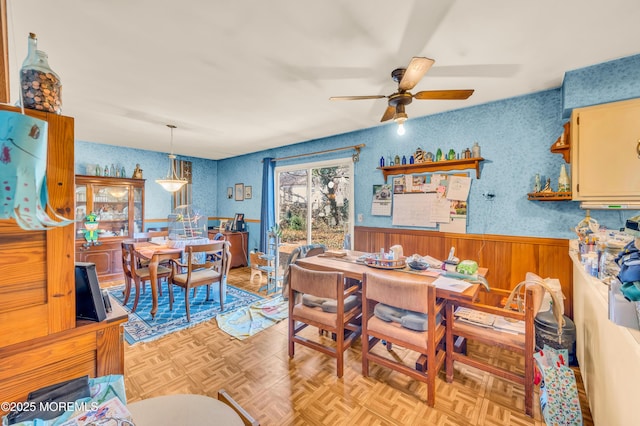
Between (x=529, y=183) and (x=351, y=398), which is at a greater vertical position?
(x=529, y=183)

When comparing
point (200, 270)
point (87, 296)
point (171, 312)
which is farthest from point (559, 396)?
point (171, 312)

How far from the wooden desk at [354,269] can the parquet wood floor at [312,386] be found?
0.76 metres

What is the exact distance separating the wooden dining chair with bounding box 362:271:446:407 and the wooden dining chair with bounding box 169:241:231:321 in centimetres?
203

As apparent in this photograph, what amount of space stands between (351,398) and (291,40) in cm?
250

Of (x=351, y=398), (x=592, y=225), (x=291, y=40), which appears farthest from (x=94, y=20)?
(x=592, y=225)

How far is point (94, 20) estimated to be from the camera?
161cm

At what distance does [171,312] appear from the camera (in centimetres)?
329

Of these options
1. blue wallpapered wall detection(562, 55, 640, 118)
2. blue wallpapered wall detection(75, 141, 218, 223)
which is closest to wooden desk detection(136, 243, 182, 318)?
blue wallpapered wall detection(75, 141, 218, 223)

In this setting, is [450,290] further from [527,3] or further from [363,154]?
[363,154]

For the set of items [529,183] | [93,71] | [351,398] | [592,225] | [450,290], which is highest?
[93,71]

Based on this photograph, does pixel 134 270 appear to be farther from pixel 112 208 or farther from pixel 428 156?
pixel 428 156

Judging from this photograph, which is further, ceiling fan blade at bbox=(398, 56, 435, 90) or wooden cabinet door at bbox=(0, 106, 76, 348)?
ceiling fan blade at bbox=(398, 56, 435, 90)

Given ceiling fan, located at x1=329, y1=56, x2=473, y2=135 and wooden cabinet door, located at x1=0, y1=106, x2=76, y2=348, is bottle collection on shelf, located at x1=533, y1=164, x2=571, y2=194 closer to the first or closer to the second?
ceiling fan, located at x1=329, y1=56, x2=473, y2=135

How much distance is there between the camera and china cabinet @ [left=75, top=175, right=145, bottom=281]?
4.37 meters
